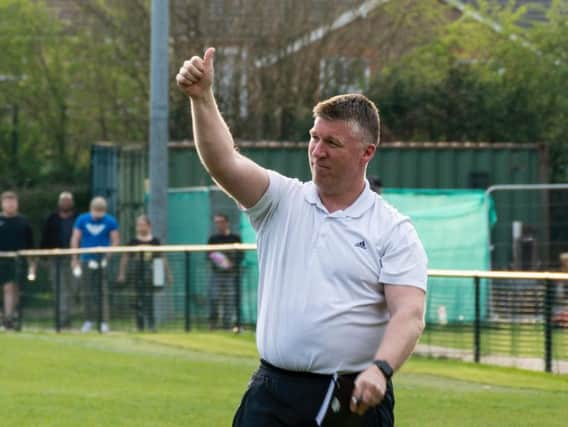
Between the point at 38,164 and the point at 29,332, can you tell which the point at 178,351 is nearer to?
the point at 29,332

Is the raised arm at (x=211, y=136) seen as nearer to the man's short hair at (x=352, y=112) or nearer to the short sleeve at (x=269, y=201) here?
the short sleeve at (x=269, y=201)

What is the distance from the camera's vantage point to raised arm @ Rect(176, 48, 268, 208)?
531 centimetres

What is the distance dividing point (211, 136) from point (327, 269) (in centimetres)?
62

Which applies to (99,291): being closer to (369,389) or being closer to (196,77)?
(196,77)

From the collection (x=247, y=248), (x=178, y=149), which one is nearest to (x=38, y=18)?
(x=178, y=149)

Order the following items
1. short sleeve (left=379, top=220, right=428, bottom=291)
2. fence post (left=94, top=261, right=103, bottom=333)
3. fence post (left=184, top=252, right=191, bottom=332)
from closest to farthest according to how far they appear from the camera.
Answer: short sleeve (left=379, top=220, right=428, bottom=291)
fence post (left=184, top=252, right=191, bottom=332)
fence post (left=94, top=261, right=103, bottom=333)

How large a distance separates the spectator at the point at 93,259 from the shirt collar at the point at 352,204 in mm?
14852

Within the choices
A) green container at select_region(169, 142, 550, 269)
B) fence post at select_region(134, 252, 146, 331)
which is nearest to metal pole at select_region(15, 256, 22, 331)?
fence post at select_region(134, 252, 146, 331)

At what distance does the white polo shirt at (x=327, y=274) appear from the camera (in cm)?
552

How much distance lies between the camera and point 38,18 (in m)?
42.6

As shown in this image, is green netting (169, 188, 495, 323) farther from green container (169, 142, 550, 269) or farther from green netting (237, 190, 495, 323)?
green container (169, 142, 550, 269)

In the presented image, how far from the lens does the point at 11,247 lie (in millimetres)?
22781

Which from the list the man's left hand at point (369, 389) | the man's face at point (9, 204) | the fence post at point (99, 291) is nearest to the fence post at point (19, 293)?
the man's face at point (9, 204)

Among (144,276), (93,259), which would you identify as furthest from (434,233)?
(93,259)
